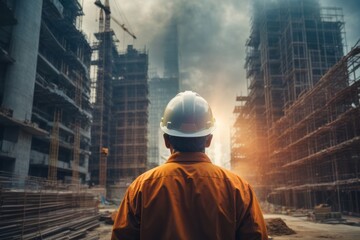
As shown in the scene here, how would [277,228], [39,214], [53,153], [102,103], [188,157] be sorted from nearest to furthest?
[188,157] → [39,214] → [277,228] → [53,153] → [102,103]


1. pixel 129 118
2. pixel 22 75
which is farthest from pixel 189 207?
pixel 129 118

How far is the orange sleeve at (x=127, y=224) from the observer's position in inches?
82.0

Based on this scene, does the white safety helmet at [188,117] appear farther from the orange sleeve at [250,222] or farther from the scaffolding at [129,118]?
the scaffolding at [129,118]

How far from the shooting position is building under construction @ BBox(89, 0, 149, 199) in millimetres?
67500

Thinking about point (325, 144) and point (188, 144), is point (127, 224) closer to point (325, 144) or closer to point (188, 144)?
point (188, 144)

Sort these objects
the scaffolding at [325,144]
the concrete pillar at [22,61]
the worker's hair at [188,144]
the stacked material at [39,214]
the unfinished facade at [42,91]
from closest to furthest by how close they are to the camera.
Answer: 1. the worker's hair at [188,144]
2. the stacked material at [39,214]
3. the scaffolding at [325,144]
4. the unfinished facade at [42,91]
5. the concrete pillar at [22,61]

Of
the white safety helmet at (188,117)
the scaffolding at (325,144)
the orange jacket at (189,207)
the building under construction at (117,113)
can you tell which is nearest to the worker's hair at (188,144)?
the white safety helmet at (188,117)

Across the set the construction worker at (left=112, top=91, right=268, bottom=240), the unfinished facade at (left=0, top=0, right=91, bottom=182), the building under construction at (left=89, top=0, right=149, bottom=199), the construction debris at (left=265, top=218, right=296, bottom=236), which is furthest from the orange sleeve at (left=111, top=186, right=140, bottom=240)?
the building under construction at (left=89, top=0, right=149, bottom=199)

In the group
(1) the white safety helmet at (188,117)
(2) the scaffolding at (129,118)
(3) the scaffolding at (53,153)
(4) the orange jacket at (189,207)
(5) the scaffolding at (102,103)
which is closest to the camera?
(4) the orange jacket at (189,207)

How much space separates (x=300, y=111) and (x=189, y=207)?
125ft

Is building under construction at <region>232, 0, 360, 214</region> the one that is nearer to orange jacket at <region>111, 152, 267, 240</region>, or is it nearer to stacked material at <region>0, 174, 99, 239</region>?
stacked material at <region>0, 174, 99, 239</region>

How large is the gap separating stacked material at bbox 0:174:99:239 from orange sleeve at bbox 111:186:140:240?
962cm

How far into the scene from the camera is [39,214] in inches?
522

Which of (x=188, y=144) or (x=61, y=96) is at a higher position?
(x=61, y=96)
